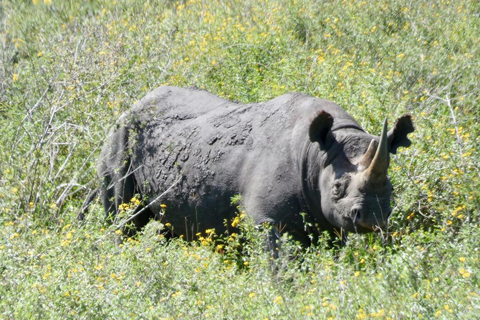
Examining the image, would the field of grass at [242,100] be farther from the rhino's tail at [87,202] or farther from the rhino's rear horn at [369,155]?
the rhino's rear horn at [369,155]

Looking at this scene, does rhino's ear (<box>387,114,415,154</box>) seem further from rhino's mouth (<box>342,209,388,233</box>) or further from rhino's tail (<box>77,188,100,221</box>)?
rhino's tail (<box>77,188,100,221</box>)

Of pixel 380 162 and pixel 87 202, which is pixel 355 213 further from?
pixel 87 202

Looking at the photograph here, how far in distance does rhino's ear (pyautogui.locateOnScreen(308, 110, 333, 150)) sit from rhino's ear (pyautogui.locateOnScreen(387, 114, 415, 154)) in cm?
52

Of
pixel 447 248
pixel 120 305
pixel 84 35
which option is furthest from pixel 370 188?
pixel 84 35

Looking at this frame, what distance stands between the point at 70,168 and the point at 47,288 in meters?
3.58

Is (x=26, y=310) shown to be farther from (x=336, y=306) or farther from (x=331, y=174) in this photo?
(x=331, y=174)

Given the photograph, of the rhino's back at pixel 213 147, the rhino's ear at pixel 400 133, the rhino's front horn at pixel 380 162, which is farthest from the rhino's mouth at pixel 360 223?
the rhino's ear at pixel 400 133

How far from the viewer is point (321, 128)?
718 centimetres

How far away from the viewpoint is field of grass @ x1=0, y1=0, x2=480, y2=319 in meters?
5.84

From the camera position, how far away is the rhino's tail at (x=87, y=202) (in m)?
8.95

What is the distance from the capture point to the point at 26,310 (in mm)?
5875

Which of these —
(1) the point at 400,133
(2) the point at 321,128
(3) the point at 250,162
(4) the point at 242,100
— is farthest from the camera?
(4) the point at 242,100

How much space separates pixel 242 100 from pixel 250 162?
295cm

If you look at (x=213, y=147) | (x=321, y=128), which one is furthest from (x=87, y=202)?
(x=321, y=128)
